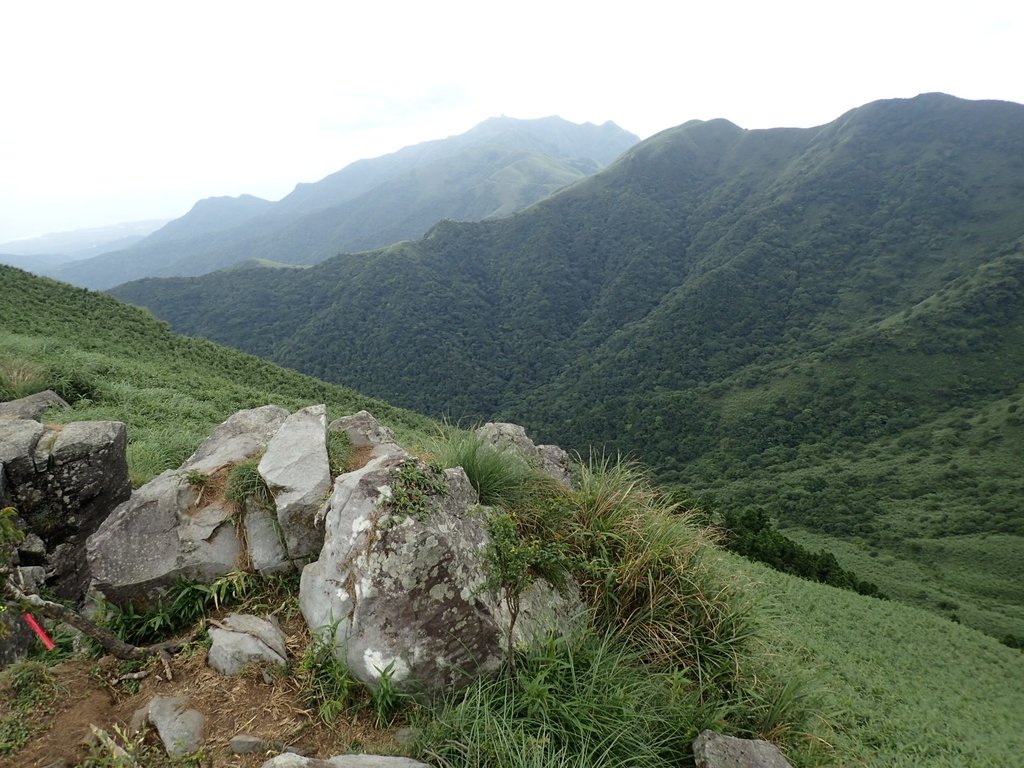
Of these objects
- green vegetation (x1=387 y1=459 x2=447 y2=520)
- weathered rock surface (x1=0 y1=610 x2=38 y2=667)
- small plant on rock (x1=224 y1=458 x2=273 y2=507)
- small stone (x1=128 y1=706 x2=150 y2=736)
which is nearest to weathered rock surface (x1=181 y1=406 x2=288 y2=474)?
small plant on rock (x1=224 y1=458 x2=273 y2=507)

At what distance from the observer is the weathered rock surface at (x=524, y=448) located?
5894 mm

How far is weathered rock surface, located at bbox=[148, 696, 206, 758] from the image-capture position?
3.04 meters

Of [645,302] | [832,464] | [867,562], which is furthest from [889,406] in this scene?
[645,302]

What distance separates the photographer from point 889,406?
87375 millimetres

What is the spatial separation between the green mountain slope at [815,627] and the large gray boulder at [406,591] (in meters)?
1.85

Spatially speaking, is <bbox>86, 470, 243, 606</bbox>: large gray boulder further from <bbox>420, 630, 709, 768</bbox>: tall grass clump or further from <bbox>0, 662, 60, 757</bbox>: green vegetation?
<bbox>420, 630, 709, 768</bbox>: tall grass clump

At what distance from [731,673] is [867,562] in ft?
195

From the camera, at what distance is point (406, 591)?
3.63m

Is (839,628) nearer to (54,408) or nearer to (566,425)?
(54,408)

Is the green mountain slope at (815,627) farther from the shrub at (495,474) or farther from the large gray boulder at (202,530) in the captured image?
the shrub at (495,474)

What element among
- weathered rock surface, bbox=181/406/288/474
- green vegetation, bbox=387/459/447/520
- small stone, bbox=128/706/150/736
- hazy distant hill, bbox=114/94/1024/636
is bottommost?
hazy distant hill, bbox=114/94/1024/636

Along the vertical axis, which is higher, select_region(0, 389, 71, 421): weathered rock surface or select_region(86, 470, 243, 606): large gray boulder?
select_region(0, 389, 71, 421): weathered rock surface

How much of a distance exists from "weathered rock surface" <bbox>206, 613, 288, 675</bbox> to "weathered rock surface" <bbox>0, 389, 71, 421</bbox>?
7.21m

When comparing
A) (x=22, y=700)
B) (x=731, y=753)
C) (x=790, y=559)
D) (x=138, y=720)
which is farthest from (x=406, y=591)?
(x=790, y=559)
